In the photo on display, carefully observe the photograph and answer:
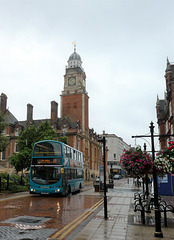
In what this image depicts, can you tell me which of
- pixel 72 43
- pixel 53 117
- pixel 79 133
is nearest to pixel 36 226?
pixel 79 133

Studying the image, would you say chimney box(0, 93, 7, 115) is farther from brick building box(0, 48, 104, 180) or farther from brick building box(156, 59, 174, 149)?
brick building box(156, 59, 174, 149)

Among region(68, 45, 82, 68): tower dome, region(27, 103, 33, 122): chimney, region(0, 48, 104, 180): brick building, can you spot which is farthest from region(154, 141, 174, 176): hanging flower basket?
region(68, 45, 82, 68): tower dome

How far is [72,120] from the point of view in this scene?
62031 mm

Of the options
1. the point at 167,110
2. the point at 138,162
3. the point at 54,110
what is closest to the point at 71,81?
the point at 54,110

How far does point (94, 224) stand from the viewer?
841 centimetres

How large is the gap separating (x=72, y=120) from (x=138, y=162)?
52.1 m

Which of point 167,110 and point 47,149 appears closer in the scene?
point 47,149

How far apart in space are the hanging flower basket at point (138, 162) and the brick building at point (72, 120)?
43.1 m

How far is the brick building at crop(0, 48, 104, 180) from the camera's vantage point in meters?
56.5

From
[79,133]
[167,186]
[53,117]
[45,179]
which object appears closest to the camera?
[45,179]

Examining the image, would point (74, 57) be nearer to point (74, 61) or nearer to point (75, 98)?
point (74, 61)

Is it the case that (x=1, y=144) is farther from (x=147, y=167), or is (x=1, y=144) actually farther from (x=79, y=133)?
(x=79, y=133)

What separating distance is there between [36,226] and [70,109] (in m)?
55.5

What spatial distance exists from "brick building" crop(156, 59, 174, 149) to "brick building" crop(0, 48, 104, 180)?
22355 millimetres
